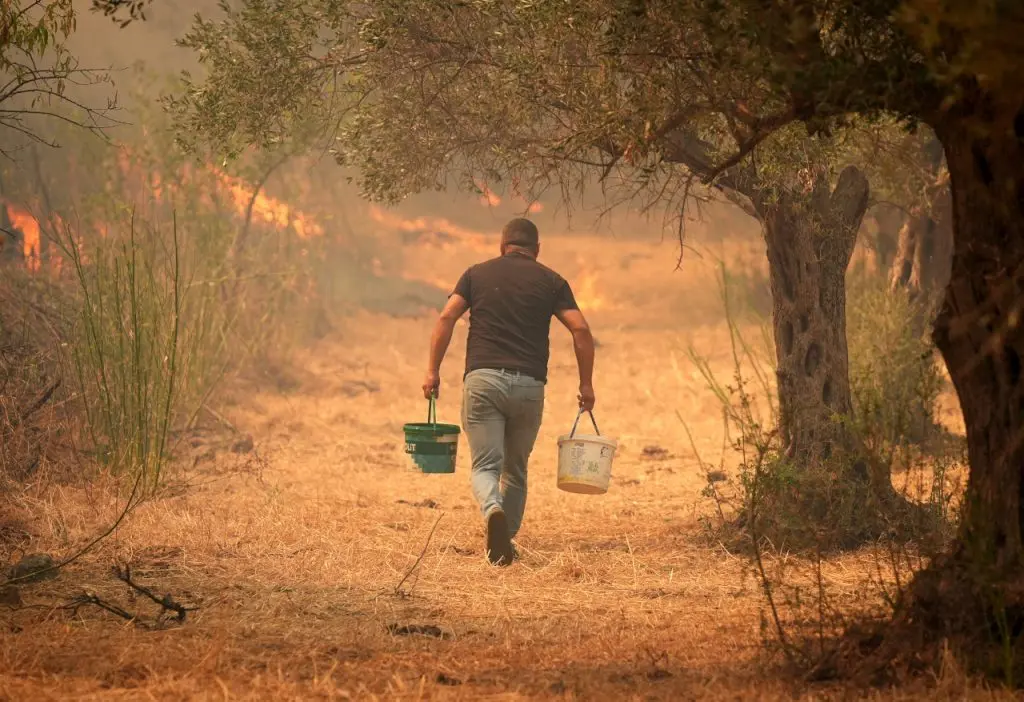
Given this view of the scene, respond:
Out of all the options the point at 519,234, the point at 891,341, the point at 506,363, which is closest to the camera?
the point at 506,363

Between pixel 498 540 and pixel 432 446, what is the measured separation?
2.85 feet

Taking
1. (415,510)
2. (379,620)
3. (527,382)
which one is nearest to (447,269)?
(415,510)

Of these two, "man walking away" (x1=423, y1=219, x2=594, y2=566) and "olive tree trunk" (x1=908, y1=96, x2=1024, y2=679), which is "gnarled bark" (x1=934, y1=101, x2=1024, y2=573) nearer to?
"olive tree trunk" (x1=908, y1=96, x2=1024, y2=679)

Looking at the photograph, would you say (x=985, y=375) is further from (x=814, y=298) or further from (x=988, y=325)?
(x=814, y=298)

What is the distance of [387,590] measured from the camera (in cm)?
→ 657

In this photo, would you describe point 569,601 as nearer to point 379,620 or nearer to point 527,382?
point 379,620

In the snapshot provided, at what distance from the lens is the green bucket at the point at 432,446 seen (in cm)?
781

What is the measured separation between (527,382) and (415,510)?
104 inches

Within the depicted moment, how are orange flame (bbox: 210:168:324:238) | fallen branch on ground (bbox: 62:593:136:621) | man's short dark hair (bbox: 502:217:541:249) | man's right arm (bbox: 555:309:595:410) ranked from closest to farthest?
fallen branch on ground (bbox: 62:593:136:621) < man's right arm (bbox: 555:309:595:410) < man's short dark hair (bbox: 502:217:541:249) < orange flame (bbox: 210:168:324:238)

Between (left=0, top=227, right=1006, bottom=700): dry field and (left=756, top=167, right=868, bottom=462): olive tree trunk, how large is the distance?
1.09 metres

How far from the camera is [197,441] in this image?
1312cm

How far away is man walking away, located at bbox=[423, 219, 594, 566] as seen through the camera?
7496 millimetres

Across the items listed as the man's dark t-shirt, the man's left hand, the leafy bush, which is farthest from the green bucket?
the leafy bush

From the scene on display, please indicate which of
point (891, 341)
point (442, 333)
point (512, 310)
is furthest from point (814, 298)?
point (891, 341)
